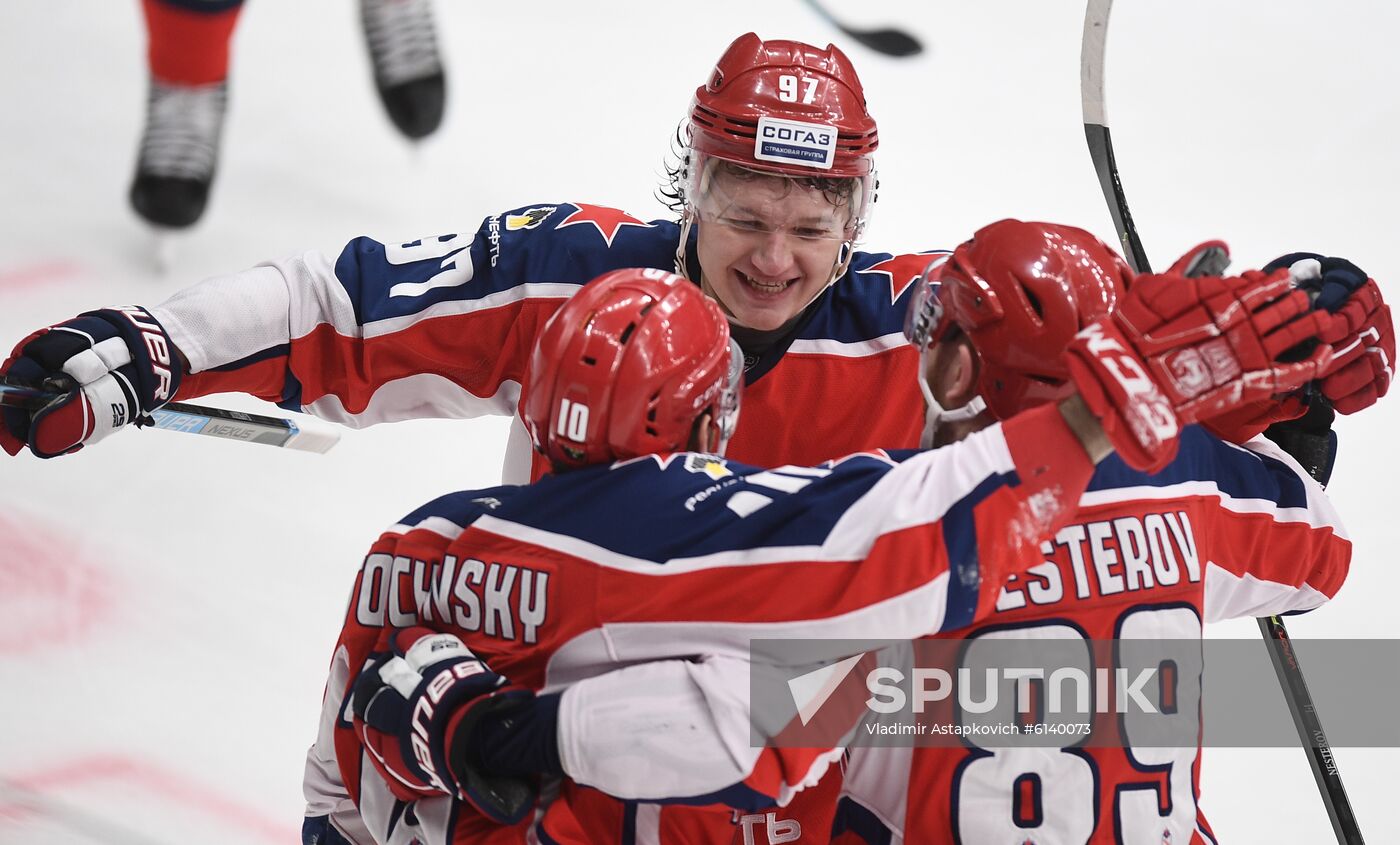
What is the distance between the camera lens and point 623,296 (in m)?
1.81

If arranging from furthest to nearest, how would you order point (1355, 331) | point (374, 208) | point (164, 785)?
1. point (374, 208)
2. point (164, 785)
3. point (1355, 331)

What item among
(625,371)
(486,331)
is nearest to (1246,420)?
(625,371)

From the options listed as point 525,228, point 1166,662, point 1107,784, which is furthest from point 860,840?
point 525,228

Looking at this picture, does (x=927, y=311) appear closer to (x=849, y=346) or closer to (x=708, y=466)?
(x=708, y=466)

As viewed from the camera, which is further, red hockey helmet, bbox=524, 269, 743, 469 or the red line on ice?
the red line on ice

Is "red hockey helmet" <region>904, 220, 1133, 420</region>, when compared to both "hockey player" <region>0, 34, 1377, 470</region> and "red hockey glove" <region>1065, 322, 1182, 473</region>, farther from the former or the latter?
"hockey player" <region>0, 34, 1377, 470</region>

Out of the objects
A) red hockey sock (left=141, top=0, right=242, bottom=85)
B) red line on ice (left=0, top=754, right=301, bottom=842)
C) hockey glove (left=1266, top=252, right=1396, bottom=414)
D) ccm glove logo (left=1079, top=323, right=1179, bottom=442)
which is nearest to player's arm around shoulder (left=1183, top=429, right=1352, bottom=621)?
hockey glove (left=1266, top=252, right=1396, bottom=414)

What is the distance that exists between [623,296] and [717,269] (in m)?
0.82

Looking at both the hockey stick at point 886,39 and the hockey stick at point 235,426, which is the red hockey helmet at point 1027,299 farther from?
the hockey stick at point 886,39

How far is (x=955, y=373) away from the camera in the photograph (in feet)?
6.55

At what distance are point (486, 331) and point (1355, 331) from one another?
1489 mm

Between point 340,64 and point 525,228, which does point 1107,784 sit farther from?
point 340,64

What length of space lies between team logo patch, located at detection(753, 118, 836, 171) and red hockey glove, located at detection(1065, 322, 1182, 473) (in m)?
1.01

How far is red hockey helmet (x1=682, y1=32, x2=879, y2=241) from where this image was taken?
249cm
